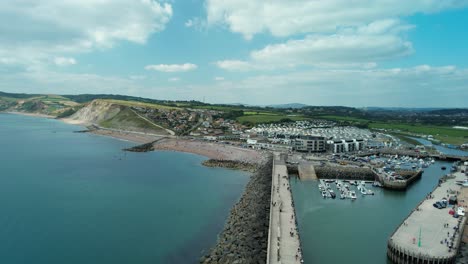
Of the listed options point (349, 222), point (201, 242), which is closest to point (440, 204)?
point (349, 222)

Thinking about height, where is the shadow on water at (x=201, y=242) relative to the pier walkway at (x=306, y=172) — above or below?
below

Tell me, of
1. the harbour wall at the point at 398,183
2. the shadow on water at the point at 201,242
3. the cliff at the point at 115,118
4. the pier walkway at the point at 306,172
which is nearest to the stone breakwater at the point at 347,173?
the pier walkway at the point at 306,172

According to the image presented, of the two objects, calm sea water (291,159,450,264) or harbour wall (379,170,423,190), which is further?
harbour wall (379,170,423,190)

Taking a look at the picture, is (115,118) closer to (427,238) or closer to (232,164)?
(232,164)

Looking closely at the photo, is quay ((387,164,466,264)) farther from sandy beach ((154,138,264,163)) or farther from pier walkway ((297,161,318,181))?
sandy beach ((154,138,264,163))

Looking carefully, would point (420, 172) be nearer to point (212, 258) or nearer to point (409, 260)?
point (409, 260)

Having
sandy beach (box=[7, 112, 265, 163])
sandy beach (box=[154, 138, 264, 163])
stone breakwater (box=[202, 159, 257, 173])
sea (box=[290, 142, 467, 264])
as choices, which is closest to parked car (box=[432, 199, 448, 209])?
sea (box=[290, 142, 467, 264])

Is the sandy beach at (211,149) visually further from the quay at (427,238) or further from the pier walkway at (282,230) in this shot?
the quay at (427,238)
